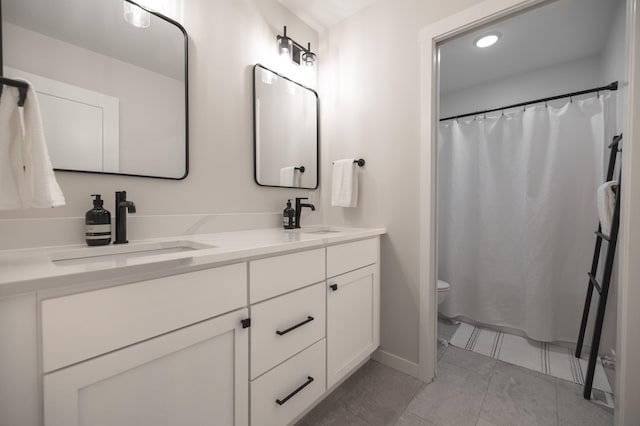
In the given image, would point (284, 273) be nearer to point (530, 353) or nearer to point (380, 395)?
point (380, 395)

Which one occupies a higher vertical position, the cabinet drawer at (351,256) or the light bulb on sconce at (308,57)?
the light bulb on sconce at (308,57)

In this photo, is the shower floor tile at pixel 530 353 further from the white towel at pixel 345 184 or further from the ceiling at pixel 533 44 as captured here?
the ceiling at pixel 533 44

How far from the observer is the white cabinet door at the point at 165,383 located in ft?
1.97

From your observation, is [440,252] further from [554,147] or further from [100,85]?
[100,85]

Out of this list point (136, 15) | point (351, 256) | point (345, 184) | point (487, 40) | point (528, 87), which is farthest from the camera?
point (528, 87)

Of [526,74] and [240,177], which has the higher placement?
[526,74]

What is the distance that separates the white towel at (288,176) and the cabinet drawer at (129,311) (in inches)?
37.3

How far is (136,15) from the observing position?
45.6 inches

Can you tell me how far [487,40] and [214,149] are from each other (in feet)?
6.76

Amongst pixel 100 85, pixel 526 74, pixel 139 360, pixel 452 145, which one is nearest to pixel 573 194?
pixel 452 145

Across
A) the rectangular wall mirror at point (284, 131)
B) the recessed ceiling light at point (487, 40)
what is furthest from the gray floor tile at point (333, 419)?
the recessed ceiling light at point (487, 40)

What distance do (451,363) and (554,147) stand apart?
1699 mm

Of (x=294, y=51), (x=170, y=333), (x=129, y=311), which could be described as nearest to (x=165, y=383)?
(x=170, y=333)

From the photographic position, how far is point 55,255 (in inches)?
34.6
